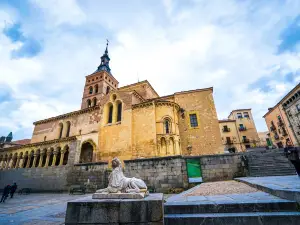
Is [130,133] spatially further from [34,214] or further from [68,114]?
[68,114]

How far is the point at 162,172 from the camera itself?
10586 mm

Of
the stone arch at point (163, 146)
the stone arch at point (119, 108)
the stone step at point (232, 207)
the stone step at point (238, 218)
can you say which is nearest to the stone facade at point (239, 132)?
the stone arch at point (163, 146)

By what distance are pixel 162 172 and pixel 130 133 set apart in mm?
8422

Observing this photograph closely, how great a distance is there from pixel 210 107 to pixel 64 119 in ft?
75.2

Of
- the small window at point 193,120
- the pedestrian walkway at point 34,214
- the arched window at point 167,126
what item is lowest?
the pedestrian walkway at point 34,214

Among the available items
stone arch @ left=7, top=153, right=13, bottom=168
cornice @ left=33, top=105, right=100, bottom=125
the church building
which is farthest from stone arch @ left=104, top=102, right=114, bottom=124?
stone arch @ left=7, top=153, right=13, bottom=168

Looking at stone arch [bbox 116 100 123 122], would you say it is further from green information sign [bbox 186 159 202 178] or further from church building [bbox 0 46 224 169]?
green information sign [bbox 186 159 202 178]

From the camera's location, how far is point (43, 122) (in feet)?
87.9

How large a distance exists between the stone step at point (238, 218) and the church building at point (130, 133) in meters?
13.0

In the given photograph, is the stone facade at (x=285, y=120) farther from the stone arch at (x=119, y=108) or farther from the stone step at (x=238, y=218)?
the stone step at (x=238, y=218)

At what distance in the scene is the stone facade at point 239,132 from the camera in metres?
32.6

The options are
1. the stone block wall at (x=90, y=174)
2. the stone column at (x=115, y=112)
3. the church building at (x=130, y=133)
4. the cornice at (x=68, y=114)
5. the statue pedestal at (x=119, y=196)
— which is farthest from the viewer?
the cornice at (x=68, y=114)

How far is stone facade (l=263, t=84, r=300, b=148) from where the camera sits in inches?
991

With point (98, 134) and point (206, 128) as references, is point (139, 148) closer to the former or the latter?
point (98, 134)
